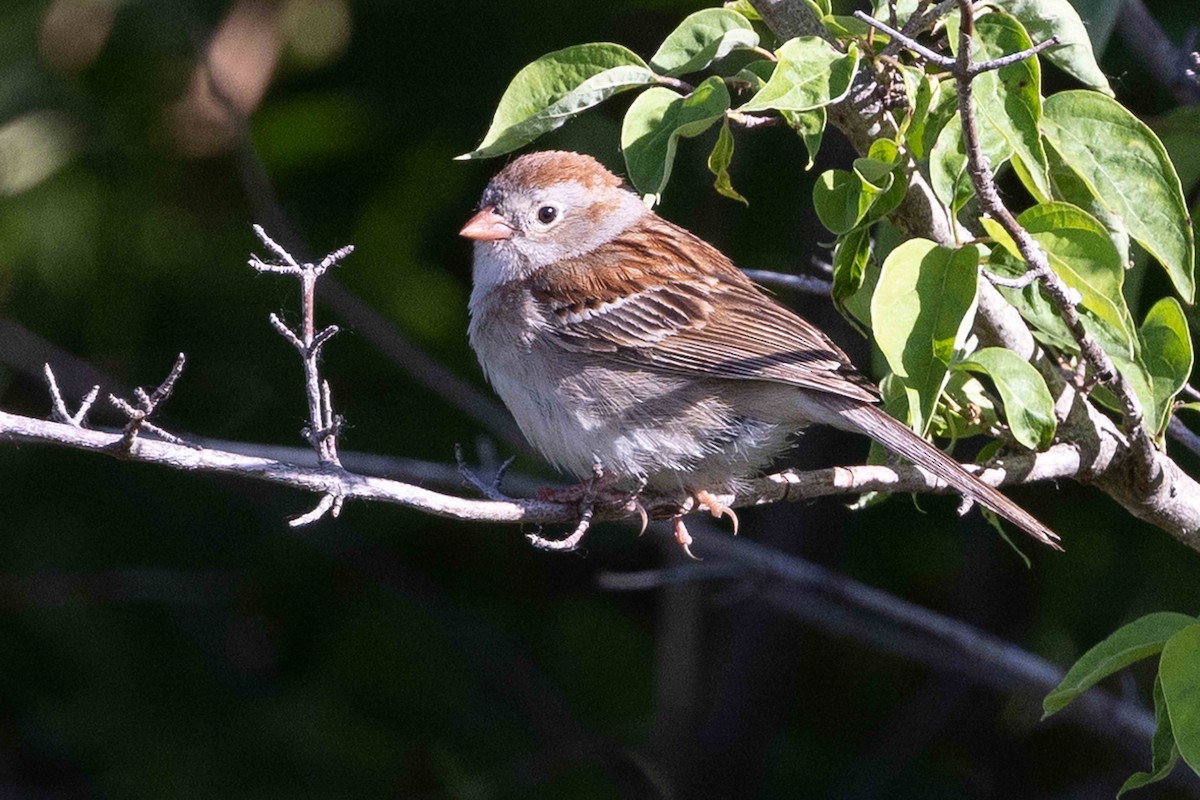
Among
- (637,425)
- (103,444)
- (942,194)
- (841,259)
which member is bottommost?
(637,425)

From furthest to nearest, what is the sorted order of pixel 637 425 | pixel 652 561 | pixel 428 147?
1. pixel 652 561
2. pixel 428 147
3. pixel 637 425

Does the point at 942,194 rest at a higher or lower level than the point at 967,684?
higher

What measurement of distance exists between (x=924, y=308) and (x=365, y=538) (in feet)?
9.84

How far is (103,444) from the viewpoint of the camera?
82.9 inches

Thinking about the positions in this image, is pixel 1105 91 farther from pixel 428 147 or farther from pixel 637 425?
pixel 428 147

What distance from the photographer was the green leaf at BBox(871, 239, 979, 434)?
2.10 meters

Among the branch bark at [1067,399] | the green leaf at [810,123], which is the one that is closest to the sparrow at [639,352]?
the branch bark at [1067,399]

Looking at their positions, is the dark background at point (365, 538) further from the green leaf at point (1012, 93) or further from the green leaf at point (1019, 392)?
the green leaf at point (1012, 93)

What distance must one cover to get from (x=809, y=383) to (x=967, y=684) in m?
2.10

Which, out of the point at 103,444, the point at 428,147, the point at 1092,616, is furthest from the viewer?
the point at 428,147

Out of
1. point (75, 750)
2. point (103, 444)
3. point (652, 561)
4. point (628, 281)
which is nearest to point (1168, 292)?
point (628, 281)

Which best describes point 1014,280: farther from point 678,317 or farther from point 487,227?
point 487,227

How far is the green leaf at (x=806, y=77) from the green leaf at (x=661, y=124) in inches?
4.7

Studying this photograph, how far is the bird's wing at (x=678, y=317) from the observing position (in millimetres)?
3344
